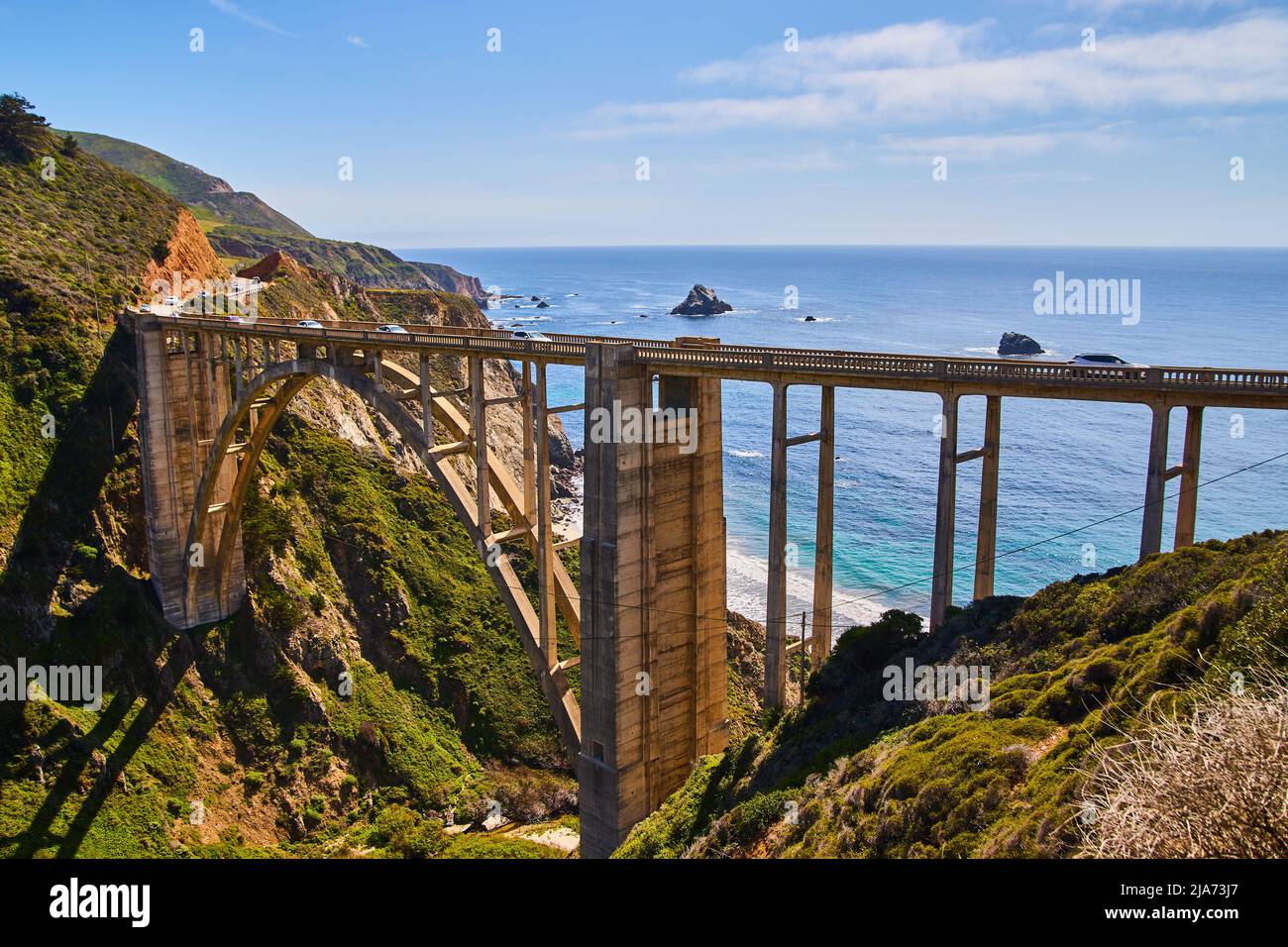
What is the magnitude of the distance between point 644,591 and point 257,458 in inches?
815

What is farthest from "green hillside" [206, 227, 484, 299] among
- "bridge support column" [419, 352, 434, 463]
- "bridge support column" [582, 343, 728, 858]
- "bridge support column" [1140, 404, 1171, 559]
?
"bridge support column" [1140, 404, 1171, 559]

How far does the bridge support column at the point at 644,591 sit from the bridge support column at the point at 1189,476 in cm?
1134

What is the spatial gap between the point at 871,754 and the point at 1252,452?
61.3 metres

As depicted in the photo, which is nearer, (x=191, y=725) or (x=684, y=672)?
(x=684, y=672)

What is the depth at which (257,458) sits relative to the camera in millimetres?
37531

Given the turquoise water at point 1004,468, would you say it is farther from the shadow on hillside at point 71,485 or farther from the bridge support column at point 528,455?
the shadow on hillside at point 71,485

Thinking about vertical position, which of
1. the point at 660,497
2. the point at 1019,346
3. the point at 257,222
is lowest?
the point at 660,497

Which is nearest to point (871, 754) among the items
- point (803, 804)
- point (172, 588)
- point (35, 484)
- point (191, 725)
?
point (803, 804)

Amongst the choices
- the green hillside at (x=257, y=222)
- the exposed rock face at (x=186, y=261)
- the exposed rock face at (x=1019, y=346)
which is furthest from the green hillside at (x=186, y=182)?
the exposed rock face at (x=1019, y=346)

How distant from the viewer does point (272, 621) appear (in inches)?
1532

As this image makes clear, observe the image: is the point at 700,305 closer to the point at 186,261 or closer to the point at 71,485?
the point at 186,261

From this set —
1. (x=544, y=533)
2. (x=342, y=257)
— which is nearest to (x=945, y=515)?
(x=544, y=533)

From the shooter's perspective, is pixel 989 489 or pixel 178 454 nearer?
pixel 989 489
